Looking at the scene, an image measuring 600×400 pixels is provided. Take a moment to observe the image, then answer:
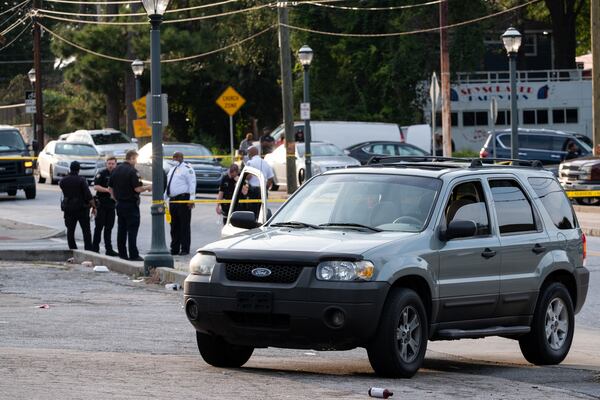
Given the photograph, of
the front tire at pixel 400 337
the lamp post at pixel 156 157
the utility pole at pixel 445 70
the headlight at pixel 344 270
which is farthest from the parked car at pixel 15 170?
the headlight at pixel 344 270

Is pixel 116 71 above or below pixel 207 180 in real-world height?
above

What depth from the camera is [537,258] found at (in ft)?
38.5

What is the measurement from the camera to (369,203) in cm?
1098

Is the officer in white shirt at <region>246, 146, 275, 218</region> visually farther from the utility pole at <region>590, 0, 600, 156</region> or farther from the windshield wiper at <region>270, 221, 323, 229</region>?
the utility pole at <region>590, 0, 600, 156</region>

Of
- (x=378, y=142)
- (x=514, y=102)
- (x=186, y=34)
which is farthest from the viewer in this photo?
(x=186, y=34)

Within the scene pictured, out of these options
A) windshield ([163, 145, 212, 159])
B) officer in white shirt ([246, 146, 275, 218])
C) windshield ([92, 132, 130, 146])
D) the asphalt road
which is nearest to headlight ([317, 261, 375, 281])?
the asphalt road

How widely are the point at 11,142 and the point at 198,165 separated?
530cm

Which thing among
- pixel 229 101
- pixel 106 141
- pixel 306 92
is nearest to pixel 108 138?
pixel 106 141

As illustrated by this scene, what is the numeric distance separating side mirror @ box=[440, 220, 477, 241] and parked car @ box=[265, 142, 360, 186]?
1152 inches

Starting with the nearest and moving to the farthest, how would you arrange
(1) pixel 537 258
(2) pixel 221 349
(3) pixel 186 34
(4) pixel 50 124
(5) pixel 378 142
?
(2) pixel 221 349, (1) pixel 537 258, (5) pixel 378 142, (3) pixel 186 34, (4) pixel 50 124

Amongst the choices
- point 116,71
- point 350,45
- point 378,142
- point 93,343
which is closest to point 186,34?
point 116,71

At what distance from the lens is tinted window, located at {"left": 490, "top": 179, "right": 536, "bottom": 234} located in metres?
11.6

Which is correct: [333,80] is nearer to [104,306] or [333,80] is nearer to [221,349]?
[104,306]

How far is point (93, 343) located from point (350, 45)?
4765 cm
